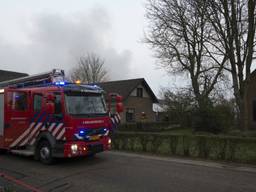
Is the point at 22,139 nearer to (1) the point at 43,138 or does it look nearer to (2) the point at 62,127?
(1) the point at 43,138

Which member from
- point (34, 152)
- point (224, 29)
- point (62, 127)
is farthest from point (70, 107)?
point (224, 29)

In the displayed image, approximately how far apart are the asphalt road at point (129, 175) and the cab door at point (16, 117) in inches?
31.9

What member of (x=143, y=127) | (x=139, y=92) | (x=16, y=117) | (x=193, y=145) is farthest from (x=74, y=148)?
(x=139, y=92)

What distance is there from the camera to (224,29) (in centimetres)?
2380

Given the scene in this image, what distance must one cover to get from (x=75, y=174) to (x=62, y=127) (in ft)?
5.37

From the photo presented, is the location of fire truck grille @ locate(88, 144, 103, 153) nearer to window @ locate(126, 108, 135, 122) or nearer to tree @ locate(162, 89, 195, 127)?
tree @ locate(162, 89, 195, 127)

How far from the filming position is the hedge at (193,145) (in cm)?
1264

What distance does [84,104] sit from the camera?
11906mm

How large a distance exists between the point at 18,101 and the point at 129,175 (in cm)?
557

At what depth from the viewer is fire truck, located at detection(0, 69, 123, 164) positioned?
1134cm

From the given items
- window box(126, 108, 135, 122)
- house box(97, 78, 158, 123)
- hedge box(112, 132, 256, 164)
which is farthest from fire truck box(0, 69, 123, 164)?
window box(126, 108, 135, 122)

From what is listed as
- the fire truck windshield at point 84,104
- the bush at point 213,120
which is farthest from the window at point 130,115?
the fire truck windshield at point 84,104

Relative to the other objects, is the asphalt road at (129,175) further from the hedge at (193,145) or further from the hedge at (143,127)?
the hedge at (143,127)

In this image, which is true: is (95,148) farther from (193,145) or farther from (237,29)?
(237,29)
